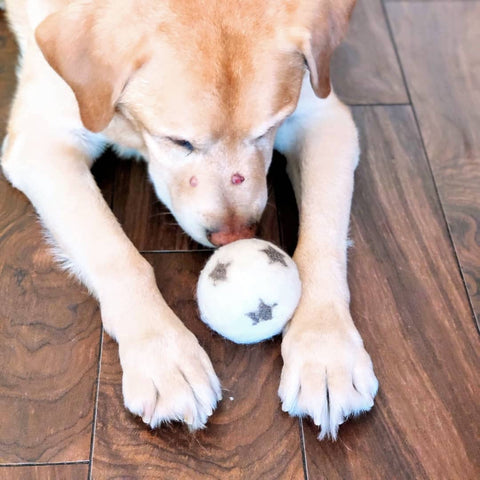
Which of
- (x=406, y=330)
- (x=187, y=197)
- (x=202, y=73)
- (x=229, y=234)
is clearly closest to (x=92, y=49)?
(x=202, y=73)

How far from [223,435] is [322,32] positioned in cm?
87

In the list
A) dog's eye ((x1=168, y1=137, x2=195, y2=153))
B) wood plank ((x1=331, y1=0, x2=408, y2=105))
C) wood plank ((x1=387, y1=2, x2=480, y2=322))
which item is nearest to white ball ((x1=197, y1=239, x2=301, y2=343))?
dog's eye ((x1=168, y1=137, x2=195, y2=153))

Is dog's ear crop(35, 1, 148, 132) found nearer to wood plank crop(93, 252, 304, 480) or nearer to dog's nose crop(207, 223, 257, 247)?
dog's nose crop(207, 223, 257, 247)

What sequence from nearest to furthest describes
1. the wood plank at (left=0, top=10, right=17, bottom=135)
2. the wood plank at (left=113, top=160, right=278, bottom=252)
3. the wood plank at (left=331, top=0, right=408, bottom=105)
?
1. the wood plank at (left=113, top=160, right=278, bottom=252)
2. the wood plank at (left=0, top=10, right=17, bottom=135)
3. the wood plank at (left=331, top=0, right=408, bottom=105)

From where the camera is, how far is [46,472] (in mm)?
1311

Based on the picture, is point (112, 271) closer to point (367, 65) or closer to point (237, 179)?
point (237, 179)

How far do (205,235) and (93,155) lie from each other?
46cm

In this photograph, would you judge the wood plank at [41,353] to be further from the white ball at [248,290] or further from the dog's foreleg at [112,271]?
the white ball at [248,290]

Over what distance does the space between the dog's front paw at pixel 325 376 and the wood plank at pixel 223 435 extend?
0.20 ft

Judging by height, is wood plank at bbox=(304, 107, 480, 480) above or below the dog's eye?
below

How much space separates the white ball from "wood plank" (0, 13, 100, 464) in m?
0.31

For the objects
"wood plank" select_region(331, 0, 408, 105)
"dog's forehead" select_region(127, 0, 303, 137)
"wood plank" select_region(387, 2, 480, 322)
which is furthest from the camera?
"wood plank" select_region(331, 0, 408, 105)

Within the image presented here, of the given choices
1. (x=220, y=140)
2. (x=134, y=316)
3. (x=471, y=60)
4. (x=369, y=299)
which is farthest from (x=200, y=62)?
(x=471, y=60)

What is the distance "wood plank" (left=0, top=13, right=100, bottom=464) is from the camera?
135cm
